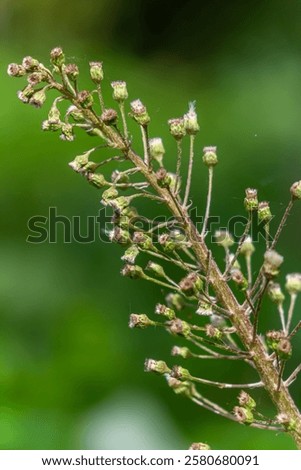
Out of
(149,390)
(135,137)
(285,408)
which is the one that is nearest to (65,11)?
(135,137)

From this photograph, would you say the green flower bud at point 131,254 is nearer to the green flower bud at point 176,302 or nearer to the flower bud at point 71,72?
the green flower bud at point 176,302

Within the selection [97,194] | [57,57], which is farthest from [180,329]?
[97,194]

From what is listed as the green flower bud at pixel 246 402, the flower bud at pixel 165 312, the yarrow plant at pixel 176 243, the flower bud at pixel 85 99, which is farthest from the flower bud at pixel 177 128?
the green flower bud at pixel 246 402

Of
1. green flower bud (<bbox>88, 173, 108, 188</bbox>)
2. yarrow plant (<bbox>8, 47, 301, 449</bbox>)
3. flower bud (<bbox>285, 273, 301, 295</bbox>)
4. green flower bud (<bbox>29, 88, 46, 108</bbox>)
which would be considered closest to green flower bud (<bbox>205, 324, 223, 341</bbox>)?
yarrow plant (<bbox>8, 47, 301, 449</bbox>)

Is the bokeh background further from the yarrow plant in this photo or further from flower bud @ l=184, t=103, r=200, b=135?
flower bud @ l=184, t=103, r=200, b=135

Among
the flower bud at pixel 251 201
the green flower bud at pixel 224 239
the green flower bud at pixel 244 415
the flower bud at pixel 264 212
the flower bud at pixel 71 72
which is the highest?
the flower bud at pixel 71 72
